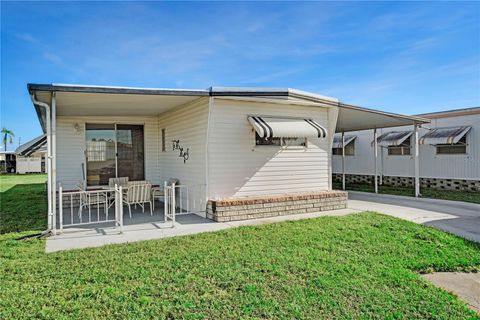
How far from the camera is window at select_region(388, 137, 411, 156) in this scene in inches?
607

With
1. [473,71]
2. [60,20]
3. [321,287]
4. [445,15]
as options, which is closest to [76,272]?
[321,287]

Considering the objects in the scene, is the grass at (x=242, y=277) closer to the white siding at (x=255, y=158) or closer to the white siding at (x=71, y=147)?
the white siding at (x=255, y=158)

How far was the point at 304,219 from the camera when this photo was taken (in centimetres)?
746

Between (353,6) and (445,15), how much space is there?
2.96m

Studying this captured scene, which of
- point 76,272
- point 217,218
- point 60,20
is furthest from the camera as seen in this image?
point 60,20

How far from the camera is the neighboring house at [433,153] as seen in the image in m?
13.1

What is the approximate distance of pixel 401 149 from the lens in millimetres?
15852

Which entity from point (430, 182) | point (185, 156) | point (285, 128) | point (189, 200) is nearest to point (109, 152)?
point (185, 156)

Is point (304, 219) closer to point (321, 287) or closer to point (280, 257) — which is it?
point (280, 257)

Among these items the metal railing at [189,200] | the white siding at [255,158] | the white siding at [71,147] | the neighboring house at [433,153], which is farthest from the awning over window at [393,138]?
the white siding at [71,147]

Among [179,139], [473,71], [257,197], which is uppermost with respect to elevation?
[473,71]

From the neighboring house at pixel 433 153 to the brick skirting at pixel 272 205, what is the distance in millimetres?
6820

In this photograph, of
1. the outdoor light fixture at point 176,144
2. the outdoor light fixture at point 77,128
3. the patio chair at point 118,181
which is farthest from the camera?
the outdoor light fixture at point 77,128

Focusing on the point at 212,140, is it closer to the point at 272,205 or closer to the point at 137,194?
the point at 272,205
